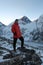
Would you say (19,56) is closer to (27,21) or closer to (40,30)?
(40,30)


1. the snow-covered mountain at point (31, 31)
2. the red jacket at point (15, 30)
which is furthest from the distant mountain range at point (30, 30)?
the red jacket at point (15, 30)

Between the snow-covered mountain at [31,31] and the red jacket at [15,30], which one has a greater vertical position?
the red jacket at [15,30]

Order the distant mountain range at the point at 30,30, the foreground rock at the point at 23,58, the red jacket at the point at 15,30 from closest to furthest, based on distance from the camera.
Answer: the foreground rock at the point at 23,58
the red jacket at the point at 15,30
the distant mountain range at the point at 30,30

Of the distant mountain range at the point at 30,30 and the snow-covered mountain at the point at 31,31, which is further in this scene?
the distant mountain range at the point at 30,30

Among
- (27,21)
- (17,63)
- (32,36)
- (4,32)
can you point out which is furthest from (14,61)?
(27,21)

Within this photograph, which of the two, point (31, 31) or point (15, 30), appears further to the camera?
point (31, 31)

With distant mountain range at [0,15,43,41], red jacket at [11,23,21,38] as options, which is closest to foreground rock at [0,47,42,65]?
red jacket at [11,23,21,38]

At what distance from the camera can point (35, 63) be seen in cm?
1625

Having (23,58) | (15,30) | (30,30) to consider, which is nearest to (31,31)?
(30,30)

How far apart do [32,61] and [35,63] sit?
31 centimetres

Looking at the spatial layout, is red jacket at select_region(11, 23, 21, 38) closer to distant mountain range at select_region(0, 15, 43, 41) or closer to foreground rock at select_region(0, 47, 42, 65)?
foreground rock at select_region(0, 47, 42, 65)

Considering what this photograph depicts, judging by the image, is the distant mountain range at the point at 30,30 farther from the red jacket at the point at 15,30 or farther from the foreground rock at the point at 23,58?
the red jacket at the point at 15,30

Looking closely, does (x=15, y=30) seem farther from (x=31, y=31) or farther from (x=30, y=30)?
(x=30, y=30)

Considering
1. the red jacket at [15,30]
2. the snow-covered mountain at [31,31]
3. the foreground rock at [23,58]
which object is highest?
the red jacket at [15,30]
